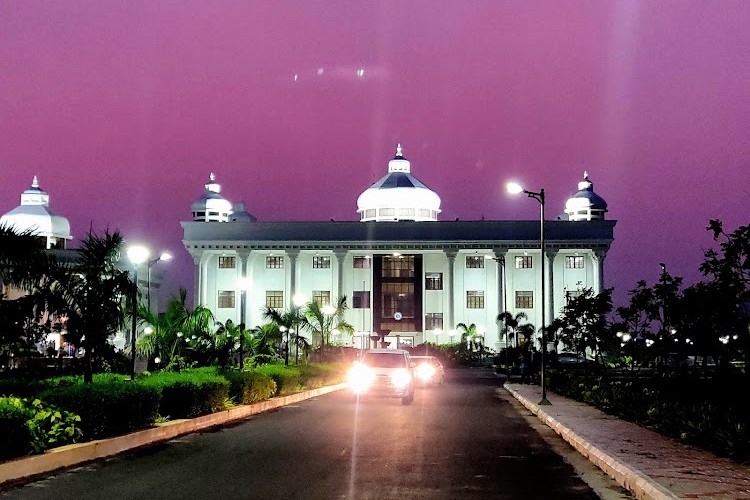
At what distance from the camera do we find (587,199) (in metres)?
101

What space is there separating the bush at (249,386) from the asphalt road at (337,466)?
9.06 feet

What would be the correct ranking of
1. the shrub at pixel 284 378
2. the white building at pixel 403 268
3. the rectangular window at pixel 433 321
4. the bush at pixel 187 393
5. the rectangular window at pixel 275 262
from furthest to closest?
the rectangular window at pixel 275 262 < the rectangular window at pixel 433 321 < the white building at pixel 403 268 < the shrub at pixel 284 378 < the bush at pixel 187 393

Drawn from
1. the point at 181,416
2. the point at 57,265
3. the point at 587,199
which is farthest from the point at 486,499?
the point at 587,199

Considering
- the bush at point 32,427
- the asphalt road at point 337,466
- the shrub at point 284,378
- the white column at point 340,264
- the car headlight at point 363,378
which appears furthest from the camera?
the white column at point 340,264

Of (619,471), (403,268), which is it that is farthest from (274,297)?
(619,471)

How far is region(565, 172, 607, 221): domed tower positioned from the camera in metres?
101

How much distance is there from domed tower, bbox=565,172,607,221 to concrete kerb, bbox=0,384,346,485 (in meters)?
80.7

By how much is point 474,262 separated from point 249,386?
72.4m

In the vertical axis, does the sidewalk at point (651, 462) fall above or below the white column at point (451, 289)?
below

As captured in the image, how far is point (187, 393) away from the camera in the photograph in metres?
20.4

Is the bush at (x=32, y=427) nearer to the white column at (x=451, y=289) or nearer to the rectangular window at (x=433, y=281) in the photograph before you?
the white column at (x=451, y=289)

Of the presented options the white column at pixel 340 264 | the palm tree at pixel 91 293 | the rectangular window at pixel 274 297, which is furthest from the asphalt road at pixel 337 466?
the rectangular window at pixel 274 297

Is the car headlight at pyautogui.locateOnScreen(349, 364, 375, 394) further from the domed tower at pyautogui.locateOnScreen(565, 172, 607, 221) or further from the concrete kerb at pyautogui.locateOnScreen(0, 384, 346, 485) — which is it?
the domed tower at pyautogui.locateOnScreen(565, 172, 607, 221)

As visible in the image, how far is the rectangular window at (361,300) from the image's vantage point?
9638 cm
